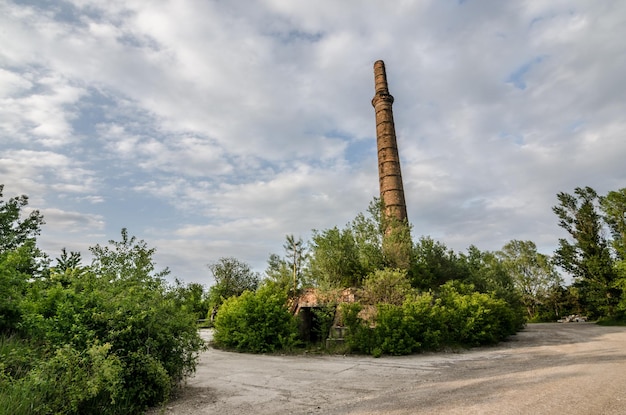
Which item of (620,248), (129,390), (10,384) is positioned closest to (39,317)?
(10,384)

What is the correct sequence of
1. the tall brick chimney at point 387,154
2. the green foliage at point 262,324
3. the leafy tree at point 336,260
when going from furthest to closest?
the tall brick chimney at point 387,154
the leafy tree at point 336,260
the green foliage at point 262,324

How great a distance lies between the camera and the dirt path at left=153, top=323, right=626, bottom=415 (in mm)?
5172

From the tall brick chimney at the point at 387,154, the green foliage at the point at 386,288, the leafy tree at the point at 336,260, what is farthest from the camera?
the tall brick chimney at the point at 387,154

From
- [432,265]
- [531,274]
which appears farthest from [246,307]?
[531,274]

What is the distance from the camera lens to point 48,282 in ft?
21.1

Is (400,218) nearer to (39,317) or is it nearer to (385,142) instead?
(385,142)

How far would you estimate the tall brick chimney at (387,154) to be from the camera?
76.4 feet

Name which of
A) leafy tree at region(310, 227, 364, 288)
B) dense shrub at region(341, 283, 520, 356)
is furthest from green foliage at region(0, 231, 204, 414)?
leafy tree at region(310, 227, 364, 288)

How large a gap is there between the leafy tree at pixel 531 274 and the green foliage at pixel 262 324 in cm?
3931

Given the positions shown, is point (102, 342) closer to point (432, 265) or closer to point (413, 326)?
point (413, 326)

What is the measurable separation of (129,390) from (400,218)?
1949 cm

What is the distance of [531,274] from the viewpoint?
4597 cm

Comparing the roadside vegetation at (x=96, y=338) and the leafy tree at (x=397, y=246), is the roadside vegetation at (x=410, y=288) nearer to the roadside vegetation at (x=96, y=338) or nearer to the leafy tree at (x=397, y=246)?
the leafy tree at (x=397, y=246)

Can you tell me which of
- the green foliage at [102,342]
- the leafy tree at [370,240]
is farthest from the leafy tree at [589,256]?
the green foliage at [102,342]
